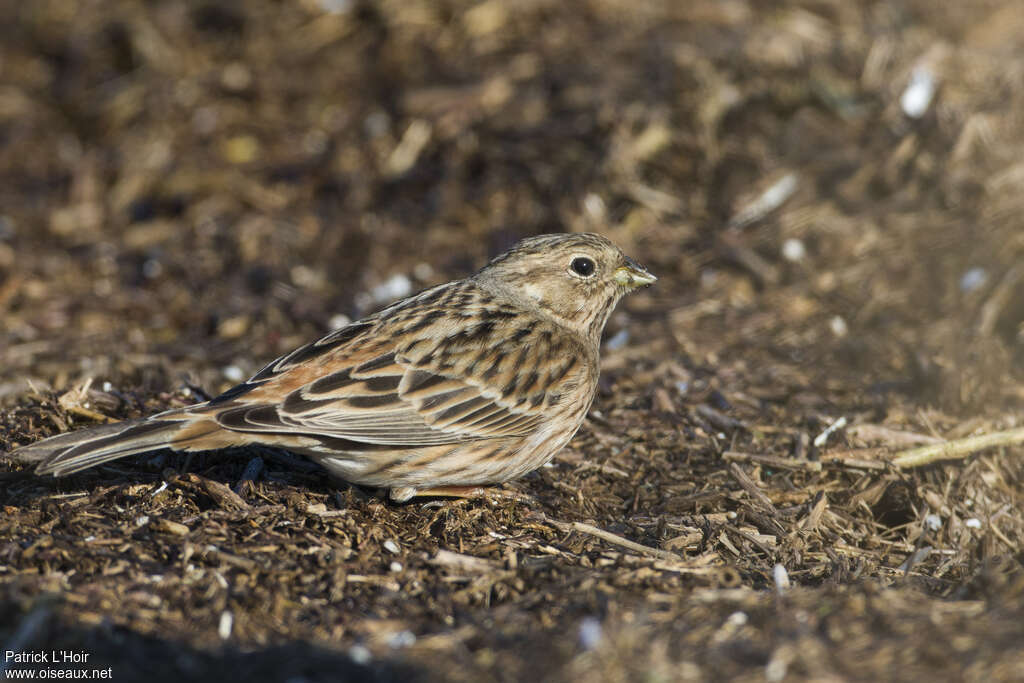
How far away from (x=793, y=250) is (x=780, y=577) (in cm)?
363

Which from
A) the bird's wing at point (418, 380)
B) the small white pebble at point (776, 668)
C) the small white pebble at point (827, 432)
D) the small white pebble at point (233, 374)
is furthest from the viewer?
the small white pebble at point (233, 374)

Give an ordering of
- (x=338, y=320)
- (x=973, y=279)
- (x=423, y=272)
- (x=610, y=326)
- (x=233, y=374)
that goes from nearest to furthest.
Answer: (x=233, y=374)
(x=973, y=279)
(x=610, y=326)
(x=338, y=320)
(x=423, y=272)

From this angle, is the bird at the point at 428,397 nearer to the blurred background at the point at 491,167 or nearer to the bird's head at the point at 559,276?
the bird's head at the point at 559,276

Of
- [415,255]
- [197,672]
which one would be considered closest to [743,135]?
[415,255]

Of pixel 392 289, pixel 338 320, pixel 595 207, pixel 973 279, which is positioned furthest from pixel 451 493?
pixel 973 279

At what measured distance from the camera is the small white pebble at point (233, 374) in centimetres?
669

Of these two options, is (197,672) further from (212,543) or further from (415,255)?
(415,255)

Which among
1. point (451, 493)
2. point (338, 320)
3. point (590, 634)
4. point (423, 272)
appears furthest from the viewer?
point (423, 272)

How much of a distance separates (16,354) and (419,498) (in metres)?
3.06

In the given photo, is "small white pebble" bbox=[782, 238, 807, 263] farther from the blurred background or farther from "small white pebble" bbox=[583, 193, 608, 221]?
"small white pebble" bbox=[583, 193, 608, 221]

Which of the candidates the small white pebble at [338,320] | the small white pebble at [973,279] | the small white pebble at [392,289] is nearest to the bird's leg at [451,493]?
the small white pebble at [338,320]

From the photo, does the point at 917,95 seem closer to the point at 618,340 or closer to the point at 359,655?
the point at 618,340

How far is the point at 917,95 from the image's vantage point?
8.41 metres

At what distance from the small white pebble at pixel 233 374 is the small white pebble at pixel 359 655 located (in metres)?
3.07
